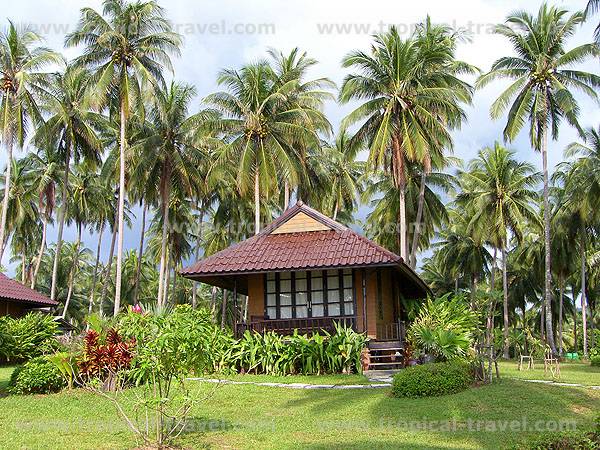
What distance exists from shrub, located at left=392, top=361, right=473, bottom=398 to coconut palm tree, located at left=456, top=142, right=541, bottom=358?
25.1 m

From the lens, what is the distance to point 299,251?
62.5ft

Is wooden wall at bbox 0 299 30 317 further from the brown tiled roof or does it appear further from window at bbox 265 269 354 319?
window at bbox 265 269 354 319

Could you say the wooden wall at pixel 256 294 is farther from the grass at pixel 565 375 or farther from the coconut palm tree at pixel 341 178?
the coconut palm tree at pixel 341 178

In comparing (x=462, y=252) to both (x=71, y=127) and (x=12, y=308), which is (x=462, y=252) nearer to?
(x=71, y=127)

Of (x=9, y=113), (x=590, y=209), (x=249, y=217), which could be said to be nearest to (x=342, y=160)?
(x=249, y=217)

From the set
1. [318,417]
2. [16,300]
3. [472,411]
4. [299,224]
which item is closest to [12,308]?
[16,300]

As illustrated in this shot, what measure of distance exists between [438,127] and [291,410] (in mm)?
17887

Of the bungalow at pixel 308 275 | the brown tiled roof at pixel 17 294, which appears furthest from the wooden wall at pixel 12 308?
the bungalow at pixel 308 275

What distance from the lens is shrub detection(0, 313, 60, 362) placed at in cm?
2159

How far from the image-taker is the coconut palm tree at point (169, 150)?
1172 inches

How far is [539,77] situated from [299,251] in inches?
712

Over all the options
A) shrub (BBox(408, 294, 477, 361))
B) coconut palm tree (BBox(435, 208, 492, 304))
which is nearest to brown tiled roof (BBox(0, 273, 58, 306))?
shrub (BBox(408, 294, 477, 361))

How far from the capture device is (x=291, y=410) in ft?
39.7

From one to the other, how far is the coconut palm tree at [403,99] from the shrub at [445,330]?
8079mm
